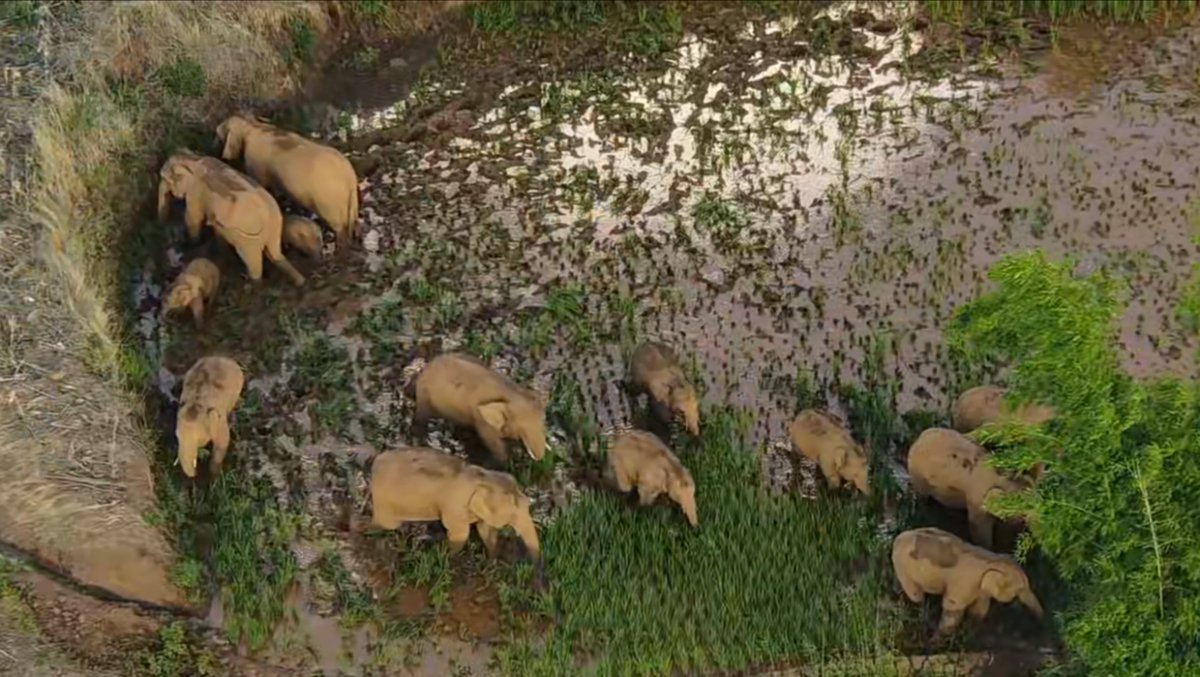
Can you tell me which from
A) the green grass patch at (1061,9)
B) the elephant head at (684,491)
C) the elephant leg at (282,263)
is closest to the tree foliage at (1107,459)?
the elephant head at (684,491)

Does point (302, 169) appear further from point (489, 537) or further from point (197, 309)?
point (489, 537)

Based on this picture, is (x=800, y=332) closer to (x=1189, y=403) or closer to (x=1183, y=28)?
(x=1189, y=403)

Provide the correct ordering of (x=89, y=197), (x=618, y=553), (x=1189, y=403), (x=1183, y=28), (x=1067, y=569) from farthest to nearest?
(x=1183, y=28)
(x=89, y=197)
(x=618, y=553)
(x=1067, y=569)
(x=1189, y=403)

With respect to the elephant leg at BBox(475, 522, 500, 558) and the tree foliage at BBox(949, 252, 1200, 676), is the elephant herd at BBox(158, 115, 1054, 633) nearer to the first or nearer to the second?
the elephant leg at BBox(475, 522, 500, 558)

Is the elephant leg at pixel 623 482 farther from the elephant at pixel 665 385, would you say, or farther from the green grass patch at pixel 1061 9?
the green grass patch at pixel 1061 9

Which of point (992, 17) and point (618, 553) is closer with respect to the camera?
point (618, 553)

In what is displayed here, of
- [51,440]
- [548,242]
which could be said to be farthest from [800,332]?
[51,440]
